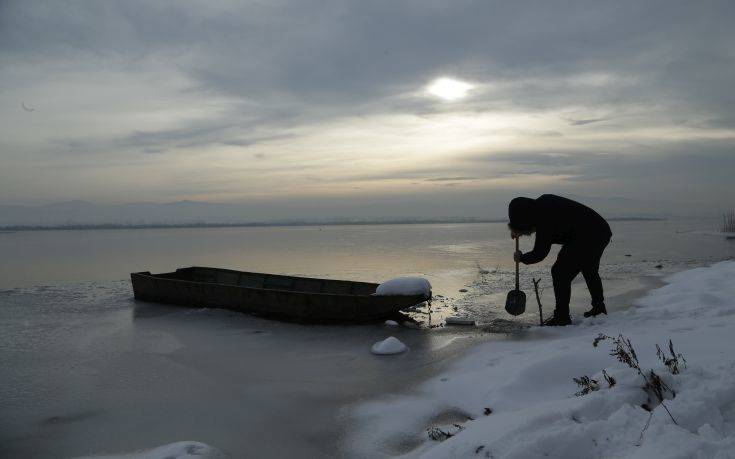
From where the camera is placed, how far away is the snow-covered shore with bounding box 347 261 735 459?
2496 millimetres

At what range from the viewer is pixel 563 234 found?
23.2ft

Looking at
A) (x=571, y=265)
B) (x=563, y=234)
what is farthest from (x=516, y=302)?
(x=563, y=234)

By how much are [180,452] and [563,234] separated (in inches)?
228

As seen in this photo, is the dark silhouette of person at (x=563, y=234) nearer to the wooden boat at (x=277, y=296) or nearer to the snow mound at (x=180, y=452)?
the wooden boat at (x=277, y=296)

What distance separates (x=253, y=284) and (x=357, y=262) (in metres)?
10.2

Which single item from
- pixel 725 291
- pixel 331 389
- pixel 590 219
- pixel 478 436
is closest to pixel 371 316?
pixel 331 389

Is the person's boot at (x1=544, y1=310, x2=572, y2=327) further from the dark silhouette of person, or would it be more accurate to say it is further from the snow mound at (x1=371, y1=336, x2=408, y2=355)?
the snow mound at (x1=371, y1=336, x2=408, y2=355)

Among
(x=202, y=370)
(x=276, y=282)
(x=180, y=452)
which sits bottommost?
(x=202, y=370)

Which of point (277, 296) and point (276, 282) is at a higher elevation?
point (277, 296)

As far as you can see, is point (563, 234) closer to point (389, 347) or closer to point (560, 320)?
point (560, 320)

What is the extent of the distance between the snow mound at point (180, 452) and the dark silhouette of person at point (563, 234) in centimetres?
483

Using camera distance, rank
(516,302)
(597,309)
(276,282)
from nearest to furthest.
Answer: (597,309), (516,302), (276,282)

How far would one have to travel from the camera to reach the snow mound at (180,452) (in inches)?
154

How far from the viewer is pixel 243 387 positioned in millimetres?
5883
